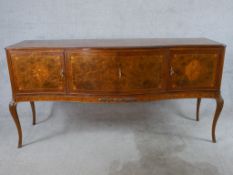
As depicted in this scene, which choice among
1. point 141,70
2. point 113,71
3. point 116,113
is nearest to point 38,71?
point 113,71

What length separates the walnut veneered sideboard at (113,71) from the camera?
175cm

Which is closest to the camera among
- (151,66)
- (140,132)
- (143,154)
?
(151,66)

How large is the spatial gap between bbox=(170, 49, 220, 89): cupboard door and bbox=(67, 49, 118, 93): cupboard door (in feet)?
1.47

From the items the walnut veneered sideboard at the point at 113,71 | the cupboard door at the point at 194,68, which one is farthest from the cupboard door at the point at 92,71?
the cupboard door at the point at 194,68

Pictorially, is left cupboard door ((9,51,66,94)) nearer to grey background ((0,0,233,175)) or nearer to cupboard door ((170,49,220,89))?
grey background ((0,0,233,175))

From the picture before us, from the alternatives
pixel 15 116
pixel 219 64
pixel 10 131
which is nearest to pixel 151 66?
pixel 219 64

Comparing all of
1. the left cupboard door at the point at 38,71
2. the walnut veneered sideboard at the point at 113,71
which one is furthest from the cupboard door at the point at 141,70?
the left cupboard door at the point at 38,71

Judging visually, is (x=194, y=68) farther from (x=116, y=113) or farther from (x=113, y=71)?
Result: (x=116, y=113)

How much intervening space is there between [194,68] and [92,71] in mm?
762

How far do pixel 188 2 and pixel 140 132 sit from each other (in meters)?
1.32

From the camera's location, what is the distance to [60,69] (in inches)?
70.6

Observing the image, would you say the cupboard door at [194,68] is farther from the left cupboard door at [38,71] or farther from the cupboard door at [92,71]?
the left cupboard door at [38,71]

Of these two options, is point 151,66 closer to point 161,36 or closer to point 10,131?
point 161,36

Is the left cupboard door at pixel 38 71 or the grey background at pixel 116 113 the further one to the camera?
the grey background at pixel 116 113
